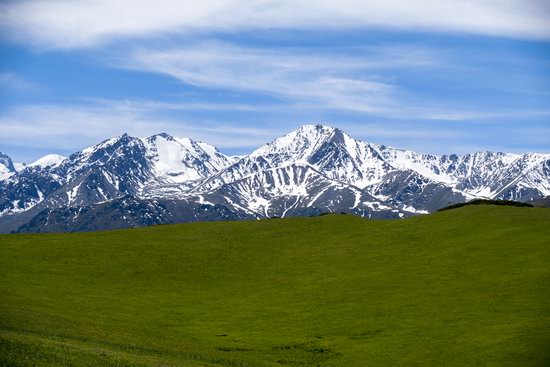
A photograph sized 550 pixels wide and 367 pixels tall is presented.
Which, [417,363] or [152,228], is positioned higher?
[152,228]

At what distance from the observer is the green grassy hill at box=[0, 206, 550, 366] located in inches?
2303

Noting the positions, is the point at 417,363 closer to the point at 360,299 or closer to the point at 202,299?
the point at 360,299

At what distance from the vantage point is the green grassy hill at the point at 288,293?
192 ft

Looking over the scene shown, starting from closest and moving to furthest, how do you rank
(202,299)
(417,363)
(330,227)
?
(417,363) < (202,299) < (330,227)

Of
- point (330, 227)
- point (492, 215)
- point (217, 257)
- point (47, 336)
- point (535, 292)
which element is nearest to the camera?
point (47, 336)

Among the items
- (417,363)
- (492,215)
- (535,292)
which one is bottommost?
(417,363)

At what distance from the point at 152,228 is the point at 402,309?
55.1 metres

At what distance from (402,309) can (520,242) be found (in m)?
26.6

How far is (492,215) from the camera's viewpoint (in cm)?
10881

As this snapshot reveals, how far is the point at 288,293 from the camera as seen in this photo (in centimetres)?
8506

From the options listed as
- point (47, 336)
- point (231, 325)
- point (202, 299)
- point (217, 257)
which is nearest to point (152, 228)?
point (217, 257)

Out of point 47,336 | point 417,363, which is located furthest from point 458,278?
point 47,336

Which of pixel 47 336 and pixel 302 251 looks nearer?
pixel 47 336

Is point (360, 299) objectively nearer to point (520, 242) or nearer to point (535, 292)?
point (535, 292)
